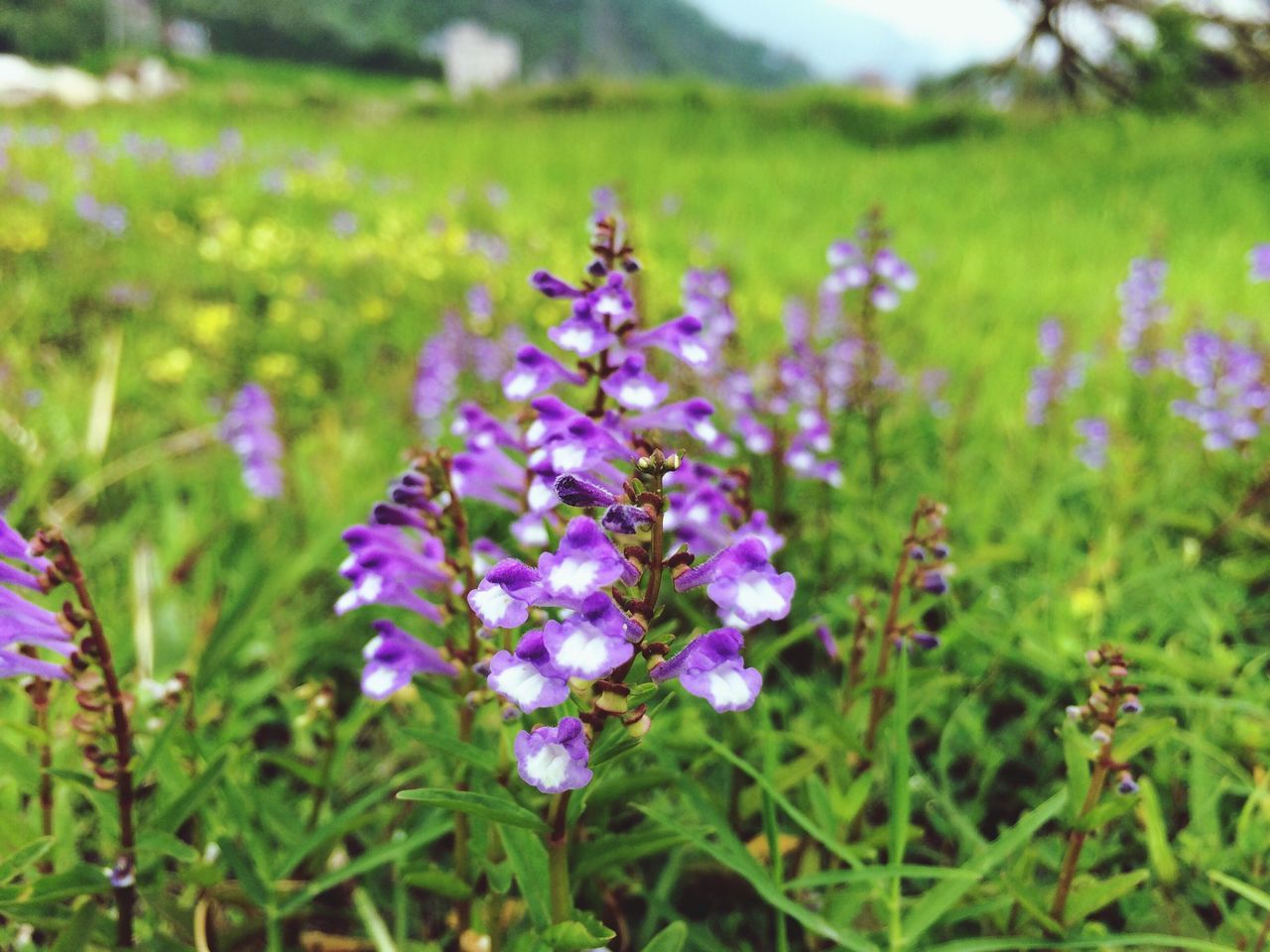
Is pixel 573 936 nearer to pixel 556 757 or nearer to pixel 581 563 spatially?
pixel 556 757

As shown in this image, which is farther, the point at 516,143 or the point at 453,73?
the point at 453,73

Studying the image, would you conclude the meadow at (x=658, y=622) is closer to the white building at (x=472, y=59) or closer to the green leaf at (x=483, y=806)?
the green leaf at (x=483, y=806)

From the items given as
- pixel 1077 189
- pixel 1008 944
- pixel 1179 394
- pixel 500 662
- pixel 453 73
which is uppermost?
pixel 453 73

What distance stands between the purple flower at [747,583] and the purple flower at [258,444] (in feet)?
8.27

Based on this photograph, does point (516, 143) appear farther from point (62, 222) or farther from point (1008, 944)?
point (1008, 944)

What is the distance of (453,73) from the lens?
6056 centimetres

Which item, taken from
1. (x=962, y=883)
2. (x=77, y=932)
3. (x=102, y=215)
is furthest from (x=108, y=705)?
(x=102, y=215)

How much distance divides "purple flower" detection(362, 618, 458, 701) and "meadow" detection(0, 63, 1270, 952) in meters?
0.04

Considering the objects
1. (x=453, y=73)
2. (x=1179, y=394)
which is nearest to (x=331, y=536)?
(x=1179, y=394)

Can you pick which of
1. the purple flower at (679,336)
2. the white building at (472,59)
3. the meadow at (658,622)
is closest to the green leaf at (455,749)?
the meadow at (658,622)

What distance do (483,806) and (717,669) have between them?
0.35 meters

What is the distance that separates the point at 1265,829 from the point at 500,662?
1689 millimetres

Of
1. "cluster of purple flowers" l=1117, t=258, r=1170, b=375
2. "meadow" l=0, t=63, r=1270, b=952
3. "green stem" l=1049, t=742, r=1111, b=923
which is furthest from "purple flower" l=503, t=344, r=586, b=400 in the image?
"cluster of purple flowers" l=1117, t=258, r=1170, b=375

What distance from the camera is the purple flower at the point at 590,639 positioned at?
89 cm
